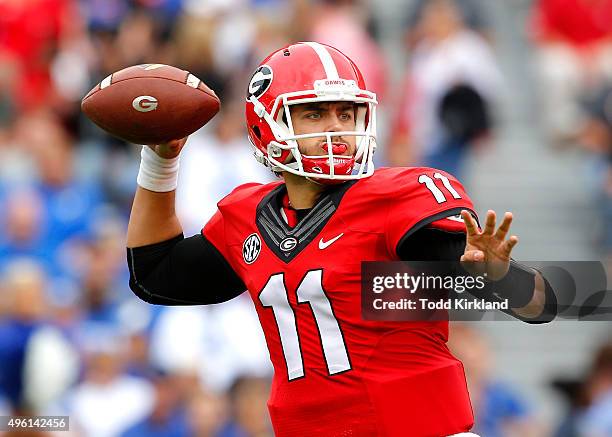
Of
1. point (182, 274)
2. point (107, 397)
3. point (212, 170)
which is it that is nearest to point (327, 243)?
point (182, 274)

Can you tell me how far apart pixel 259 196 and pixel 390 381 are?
2.85ft

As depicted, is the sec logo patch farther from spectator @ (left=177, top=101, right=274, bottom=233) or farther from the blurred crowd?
spectator @ (left=177, top=101, right=274, bottom=233)

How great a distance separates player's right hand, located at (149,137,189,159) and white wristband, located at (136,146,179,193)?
12 millimetres

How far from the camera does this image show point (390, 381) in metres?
4.20

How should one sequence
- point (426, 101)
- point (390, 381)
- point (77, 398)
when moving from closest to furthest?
1. point (390, 381)
2. point (77, 398)
3. point (426, 101)

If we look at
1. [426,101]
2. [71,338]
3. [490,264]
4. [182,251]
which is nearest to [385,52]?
[426,101]

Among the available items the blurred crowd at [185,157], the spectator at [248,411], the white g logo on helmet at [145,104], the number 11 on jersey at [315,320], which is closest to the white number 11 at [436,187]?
the number 11 on jersey at [315,320]

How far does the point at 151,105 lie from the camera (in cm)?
457

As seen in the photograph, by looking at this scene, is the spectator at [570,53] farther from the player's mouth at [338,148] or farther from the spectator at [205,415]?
the player's mouth at [338,148]

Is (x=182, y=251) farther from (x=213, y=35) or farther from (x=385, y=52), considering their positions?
(x=385, y=52)

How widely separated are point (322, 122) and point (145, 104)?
23.3 inches

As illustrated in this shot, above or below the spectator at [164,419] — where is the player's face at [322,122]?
above

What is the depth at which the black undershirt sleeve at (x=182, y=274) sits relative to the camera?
4.81 meters

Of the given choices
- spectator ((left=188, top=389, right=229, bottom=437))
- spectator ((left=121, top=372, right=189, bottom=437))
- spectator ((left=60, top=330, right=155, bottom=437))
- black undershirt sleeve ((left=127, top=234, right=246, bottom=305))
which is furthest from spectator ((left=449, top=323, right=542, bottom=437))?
black undershirt sleeve ((left=127, top=234, right=246, bottom=305))
